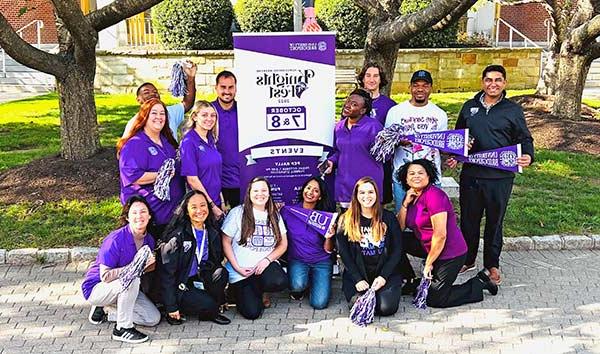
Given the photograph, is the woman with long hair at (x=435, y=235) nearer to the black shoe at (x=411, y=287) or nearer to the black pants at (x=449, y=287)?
the black pants at (x=449, y=287)

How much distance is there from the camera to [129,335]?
5211mm

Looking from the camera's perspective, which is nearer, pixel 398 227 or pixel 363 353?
pixel 363 353

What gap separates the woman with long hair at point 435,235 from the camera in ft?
19.1

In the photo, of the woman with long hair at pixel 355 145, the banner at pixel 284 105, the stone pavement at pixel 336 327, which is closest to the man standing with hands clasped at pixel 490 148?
the stone pavement at pixel 336 327

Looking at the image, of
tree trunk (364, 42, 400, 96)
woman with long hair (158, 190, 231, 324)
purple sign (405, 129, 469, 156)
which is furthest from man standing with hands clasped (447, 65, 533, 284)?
tree trunk (364, 42, 400, 96)

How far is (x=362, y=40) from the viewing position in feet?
58.6

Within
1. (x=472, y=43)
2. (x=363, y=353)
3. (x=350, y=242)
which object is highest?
(x=472, y=43)

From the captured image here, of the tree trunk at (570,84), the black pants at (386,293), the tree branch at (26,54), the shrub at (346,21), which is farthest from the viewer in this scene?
the shrub at (346,21)

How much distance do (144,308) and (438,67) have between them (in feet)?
44.5

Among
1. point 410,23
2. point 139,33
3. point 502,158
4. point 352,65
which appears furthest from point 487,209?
point 139,33

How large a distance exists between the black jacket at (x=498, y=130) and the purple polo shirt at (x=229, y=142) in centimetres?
208

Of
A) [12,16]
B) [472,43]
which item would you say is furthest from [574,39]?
[12,16]

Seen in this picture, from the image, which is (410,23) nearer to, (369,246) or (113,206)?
(369,246)

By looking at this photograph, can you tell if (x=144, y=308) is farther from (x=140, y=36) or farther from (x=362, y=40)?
(x=140, y=36)
